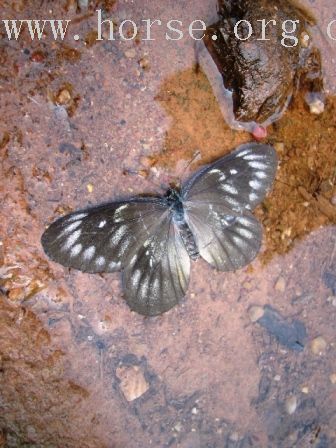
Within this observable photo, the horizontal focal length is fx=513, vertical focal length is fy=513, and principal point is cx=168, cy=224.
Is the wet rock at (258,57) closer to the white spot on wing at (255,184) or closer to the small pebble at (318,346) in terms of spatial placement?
the white spot on wing at (255,184)

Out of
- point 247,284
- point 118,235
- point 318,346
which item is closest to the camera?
point 118,235

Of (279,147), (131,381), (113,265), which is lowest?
(131,381)

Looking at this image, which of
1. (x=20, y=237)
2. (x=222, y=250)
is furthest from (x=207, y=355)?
(x=20, y=237)

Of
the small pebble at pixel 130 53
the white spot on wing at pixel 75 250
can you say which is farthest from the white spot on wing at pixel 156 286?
the small pebble at pixel 130 53

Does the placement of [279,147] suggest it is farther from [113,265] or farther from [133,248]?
[113,265]

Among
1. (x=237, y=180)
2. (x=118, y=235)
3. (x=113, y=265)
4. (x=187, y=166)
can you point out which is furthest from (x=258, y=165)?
(x=113, y=265)

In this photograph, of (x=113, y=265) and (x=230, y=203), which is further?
(x=230, y=203)

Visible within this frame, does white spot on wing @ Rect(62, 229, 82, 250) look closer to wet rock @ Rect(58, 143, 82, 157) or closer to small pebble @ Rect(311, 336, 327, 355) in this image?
wet rock @ Rect(58, 143, 82, 157)

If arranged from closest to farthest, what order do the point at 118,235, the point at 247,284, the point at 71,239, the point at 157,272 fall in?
the point at 71,239, the point at 118,235, the point at 157,272, the point at 247,284
